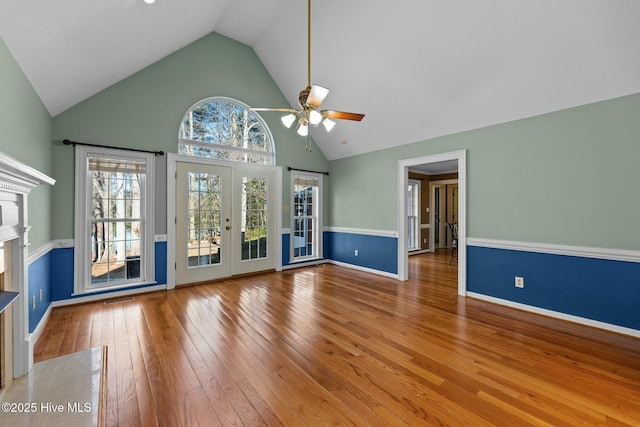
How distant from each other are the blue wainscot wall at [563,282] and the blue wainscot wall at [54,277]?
4606 millimetres

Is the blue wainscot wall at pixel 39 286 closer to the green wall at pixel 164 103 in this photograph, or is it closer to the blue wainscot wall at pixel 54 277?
the blue wainscot wall at pixel 54 277

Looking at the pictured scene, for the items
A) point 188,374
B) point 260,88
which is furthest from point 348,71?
point 188,374

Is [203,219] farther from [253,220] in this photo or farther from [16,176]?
[16,176]

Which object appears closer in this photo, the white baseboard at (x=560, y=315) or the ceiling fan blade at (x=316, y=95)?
the ceiling fan blade at (x=316, y=95)

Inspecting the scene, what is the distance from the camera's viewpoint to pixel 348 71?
4227 mm

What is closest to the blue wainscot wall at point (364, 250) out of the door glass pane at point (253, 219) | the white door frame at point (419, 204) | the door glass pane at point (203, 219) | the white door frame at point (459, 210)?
the white door frame at point (459, 210)

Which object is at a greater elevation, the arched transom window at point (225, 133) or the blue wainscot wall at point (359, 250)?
the arched transom window at point (225, 133)

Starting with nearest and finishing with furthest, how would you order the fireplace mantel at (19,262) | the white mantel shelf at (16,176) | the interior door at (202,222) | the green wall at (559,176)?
the white mantel shelf at (16,176) → the fireplace mantel at (19,262) → the green wall at (559,176) → the interior door at (202,222)

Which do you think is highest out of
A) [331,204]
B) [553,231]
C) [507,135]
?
[507,135]

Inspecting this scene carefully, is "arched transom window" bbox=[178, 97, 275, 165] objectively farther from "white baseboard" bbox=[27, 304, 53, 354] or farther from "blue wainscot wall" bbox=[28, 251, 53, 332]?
"white baseboard" bbox=[27, 304, 53, 354]

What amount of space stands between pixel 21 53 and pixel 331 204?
5025 millimetres

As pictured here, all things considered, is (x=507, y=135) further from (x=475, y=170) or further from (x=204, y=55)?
(x=204, y=55)

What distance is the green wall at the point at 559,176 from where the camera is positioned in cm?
280

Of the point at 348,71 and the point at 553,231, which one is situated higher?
the point at 348,71
